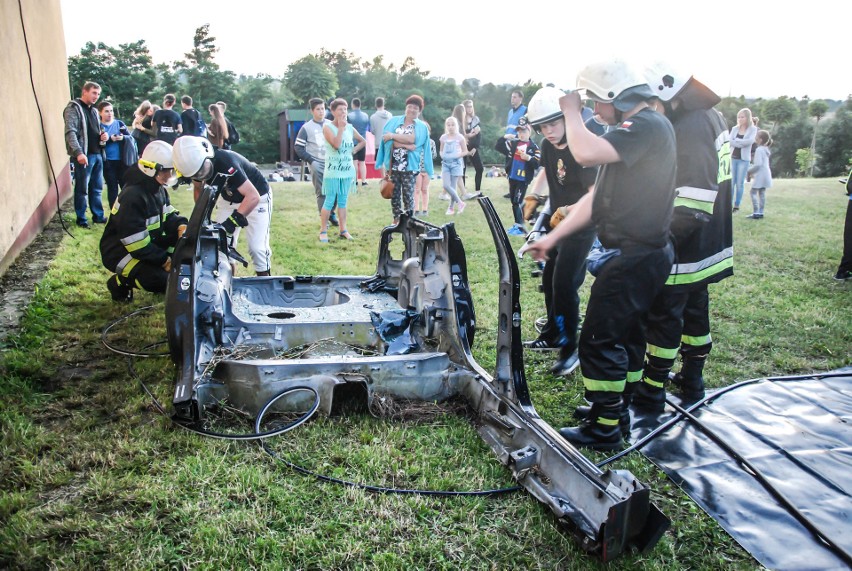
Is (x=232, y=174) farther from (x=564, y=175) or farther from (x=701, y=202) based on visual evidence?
(x=701, y=202)

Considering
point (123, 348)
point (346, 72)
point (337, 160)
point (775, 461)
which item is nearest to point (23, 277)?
point (123, 348)

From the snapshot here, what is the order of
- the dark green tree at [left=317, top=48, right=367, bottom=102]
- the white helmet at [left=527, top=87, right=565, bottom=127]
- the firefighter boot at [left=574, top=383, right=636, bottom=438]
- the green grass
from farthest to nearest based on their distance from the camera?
the dark green tree at [left=317, top=48, right=367, bottom=102] → the white helmet at [left=527, top=87, right=565, bottom=127] → the firefighter boot at [left=574, top=383, right=636, bottom=438] → the green grass

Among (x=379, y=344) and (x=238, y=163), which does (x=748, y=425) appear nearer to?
(x=379, y=344)

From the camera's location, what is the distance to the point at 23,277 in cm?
642

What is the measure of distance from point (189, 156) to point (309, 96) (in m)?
41.0

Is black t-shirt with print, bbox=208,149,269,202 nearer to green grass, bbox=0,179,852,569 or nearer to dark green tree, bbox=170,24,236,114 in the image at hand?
green grass, bbox=0,179,852,569

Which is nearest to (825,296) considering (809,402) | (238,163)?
(809,402)

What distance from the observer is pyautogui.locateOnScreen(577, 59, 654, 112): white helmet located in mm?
3037

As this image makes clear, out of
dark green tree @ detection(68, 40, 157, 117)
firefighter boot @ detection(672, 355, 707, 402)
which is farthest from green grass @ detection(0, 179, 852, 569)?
dark green tree @ detection(68, 40, 157, 117)

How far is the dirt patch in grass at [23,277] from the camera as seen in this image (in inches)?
203

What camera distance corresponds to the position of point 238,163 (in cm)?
581

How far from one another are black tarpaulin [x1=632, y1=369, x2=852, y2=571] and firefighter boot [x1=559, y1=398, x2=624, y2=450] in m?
0.24

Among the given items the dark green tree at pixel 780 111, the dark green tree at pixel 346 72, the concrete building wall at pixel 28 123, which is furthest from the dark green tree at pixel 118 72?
the dark green tree at pixel 780 111

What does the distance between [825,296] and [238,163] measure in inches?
260
